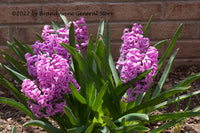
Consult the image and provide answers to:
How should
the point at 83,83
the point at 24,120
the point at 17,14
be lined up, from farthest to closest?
the point at 17,14 < the point at 24,120 < the point at 83,83

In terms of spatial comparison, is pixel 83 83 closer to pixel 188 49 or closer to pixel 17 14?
pixel 17 14

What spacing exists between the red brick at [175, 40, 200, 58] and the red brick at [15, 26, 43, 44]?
1201 mm

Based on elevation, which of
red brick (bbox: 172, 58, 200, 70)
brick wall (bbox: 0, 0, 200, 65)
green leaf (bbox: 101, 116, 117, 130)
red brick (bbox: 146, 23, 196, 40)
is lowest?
green leaf (bbox: 101, 116, 117, 130)

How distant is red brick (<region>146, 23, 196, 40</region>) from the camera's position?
2387 millimetres

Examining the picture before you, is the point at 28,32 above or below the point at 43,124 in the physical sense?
above

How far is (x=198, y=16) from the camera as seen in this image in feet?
7.86

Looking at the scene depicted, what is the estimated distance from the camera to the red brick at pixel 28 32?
2.32 m

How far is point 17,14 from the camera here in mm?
2285

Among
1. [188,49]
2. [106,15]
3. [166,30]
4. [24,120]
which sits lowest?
[24,120]

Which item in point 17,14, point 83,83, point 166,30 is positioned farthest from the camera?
point 166,30

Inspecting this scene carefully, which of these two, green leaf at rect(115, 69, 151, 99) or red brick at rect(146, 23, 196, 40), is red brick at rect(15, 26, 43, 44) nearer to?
red brick at rect(146, 23, 196, 40)

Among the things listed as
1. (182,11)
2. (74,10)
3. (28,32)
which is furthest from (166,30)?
(28,32)

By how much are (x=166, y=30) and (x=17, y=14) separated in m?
1.25

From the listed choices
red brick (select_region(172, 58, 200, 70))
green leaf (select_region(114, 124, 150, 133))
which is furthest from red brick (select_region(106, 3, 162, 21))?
green leaf (select_region(114, 124, 150, 133))
